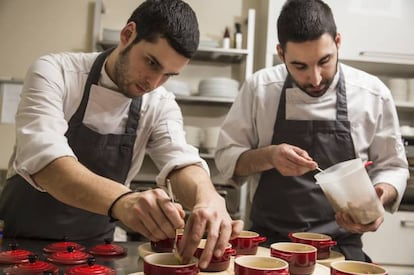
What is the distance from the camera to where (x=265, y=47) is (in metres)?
2.73

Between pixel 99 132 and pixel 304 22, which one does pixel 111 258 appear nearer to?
pixel 99 132

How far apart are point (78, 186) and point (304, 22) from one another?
3.04ft

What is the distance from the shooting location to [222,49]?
275 cm

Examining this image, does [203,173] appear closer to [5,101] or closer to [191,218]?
[191,218]

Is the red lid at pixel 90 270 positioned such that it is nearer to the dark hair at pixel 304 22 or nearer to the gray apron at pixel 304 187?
the gray apron at pixel 304 187

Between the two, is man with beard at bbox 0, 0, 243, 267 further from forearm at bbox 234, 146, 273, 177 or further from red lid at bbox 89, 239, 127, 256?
forearm at bbox 234, 146, 273, 177

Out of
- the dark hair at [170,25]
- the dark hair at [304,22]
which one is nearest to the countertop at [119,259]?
the dark hair at [170,25]

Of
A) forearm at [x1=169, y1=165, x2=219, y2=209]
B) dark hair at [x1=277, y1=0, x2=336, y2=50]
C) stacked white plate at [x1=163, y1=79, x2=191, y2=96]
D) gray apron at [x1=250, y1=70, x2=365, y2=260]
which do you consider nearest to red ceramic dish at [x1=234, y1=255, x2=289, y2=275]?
forearm at [x1=169, y1=165, x2=219, y2=209]

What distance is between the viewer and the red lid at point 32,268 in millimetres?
890

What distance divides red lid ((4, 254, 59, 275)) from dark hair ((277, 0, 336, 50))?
105cm

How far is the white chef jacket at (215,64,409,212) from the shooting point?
1628 mm

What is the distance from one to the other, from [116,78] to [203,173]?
428 mm

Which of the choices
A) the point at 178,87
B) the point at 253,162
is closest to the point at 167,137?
the point at 253,162

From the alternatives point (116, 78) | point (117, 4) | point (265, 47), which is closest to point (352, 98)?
point (116, 78)
